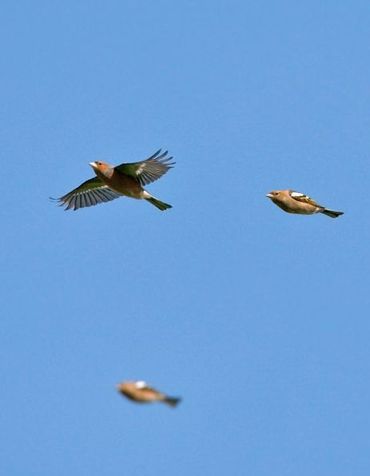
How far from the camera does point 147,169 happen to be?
1137 inches

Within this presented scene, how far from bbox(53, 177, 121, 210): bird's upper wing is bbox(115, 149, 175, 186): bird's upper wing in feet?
12.0

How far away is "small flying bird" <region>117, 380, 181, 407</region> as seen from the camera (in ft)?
62.6

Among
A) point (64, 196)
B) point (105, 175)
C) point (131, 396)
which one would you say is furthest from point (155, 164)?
point (131, 396)

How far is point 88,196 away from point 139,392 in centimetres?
1451

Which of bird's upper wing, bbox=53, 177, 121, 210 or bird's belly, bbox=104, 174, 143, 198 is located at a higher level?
bird's upper wing, bbox=53, 177, 121, 210

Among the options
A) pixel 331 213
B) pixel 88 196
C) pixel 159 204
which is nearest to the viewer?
pixel 331 213

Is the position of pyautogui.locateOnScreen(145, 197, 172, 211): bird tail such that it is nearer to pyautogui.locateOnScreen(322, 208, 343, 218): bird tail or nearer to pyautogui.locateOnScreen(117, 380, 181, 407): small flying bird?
pyautogui.locateOnScreen(322, 208, 343, 218): bird tail

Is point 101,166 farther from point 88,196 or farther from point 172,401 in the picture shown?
point 172,401

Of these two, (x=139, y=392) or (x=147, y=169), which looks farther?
(x=147, y=169)

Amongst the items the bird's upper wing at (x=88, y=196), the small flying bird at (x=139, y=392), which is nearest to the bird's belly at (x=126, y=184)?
the bird's upper wing at (x=88, y=196)

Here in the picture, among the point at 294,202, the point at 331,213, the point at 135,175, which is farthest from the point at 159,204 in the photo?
the point at 331,213

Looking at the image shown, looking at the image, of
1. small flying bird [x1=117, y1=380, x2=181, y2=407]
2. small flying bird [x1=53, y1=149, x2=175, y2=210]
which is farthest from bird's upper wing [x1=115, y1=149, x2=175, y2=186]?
small flying bird [x1=117, y1=380, x2=181, y2=407]

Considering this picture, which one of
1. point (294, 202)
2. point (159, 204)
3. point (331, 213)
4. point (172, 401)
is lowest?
point (172, 401)

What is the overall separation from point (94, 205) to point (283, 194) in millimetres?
7221
